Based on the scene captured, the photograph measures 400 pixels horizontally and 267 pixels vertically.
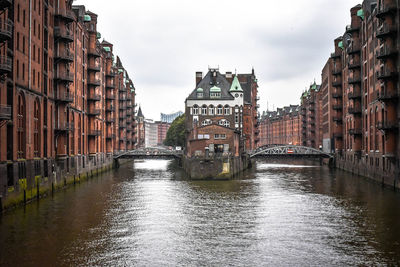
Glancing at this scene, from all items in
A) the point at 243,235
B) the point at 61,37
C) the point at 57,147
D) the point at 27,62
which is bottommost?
the point at 243,235

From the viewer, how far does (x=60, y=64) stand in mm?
50750

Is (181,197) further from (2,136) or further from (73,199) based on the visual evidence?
(2,136)

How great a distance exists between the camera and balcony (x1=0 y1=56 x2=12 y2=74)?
104 ft

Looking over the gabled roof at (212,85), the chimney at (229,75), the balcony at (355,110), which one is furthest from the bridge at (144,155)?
the balcony at (355,110)

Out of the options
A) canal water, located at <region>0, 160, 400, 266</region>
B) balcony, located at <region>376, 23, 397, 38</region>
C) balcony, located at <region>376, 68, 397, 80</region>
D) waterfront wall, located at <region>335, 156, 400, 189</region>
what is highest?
balcony, located at <region>376, 23, 397, 38</region>

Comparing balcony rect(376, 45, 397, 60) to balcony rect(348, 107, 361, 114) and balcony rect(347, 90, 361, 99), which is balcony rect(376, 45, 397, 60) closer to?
balcony rect(347, 90, 361, 99)

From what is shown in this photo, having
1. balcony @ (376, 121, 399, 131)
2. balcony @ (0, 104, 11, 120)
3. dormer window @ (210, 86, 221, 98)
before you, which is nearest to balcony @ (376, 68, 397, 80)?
balcony @ (376, 121, 399, 131)

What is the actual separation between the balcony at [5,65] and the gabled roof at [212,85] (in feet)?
187

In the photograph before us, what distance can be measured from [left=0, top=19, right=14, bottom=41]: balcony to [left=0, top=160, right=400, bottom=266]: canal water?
11.4 m

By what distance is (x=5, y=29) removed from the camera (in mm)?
33000

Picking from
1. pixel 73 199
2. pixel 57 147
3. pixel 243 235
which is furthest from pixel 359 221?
pixel 57 147

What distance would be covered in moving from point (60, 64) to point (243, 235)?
32.2 m

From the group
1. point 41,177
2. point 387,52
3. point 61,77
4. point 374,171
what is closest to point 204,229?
point 41,177

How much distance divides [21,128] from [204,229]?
62.2 ft
